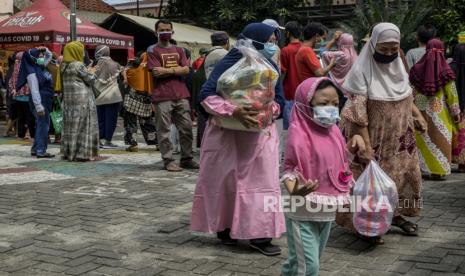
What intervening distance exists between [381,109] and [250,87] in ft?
3.63

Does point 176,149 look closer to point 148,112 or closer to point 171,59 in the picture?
point 148,112

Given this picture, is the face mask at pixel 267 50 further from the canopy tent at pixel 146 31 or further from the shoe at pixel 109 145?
the canopy tent at pixel 146 31

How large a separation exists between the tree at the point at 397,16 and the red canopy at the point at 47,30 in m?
11.2

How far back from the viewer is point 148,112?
10.5 metres

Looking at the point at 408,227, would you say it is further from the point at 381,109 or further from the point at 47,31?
the point at 47,31

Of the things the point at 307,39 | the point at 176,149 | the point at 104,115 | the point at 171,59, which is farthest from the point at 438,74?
the point at 104,115

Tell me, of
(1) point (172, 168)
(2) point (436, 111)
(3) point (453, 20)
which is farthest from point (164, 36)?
(3) point (453, 20)

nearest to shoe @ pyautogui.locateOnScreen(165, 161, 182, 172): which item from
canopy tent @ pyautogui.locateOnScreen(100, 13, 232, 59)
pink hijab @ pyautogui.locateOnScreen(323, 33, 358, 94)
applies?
pink hijab @ pyautogui.locateOnScreen(323, 33, 358, 94)

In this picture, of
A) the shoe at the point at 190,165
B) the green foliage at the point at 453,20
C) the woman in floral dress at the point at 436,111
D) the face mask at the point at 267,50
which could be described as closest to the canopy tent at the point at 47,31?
the shoe at the point at 190,165

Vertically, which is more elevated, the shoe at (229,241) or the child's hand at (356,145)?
the child's hand at (356,145)

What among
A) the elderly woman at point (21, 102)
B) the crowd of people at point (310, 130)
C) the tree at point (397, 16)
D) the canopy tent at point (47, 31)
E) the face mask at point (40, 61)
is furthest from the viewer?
the tree at point (397, 16)

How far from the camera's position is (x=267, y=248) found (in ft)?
15.0

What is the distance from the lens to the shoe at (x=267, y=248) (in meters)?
4.53

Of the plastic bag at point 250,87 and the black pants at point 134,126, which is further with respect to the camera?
the black pants at point 134,126
